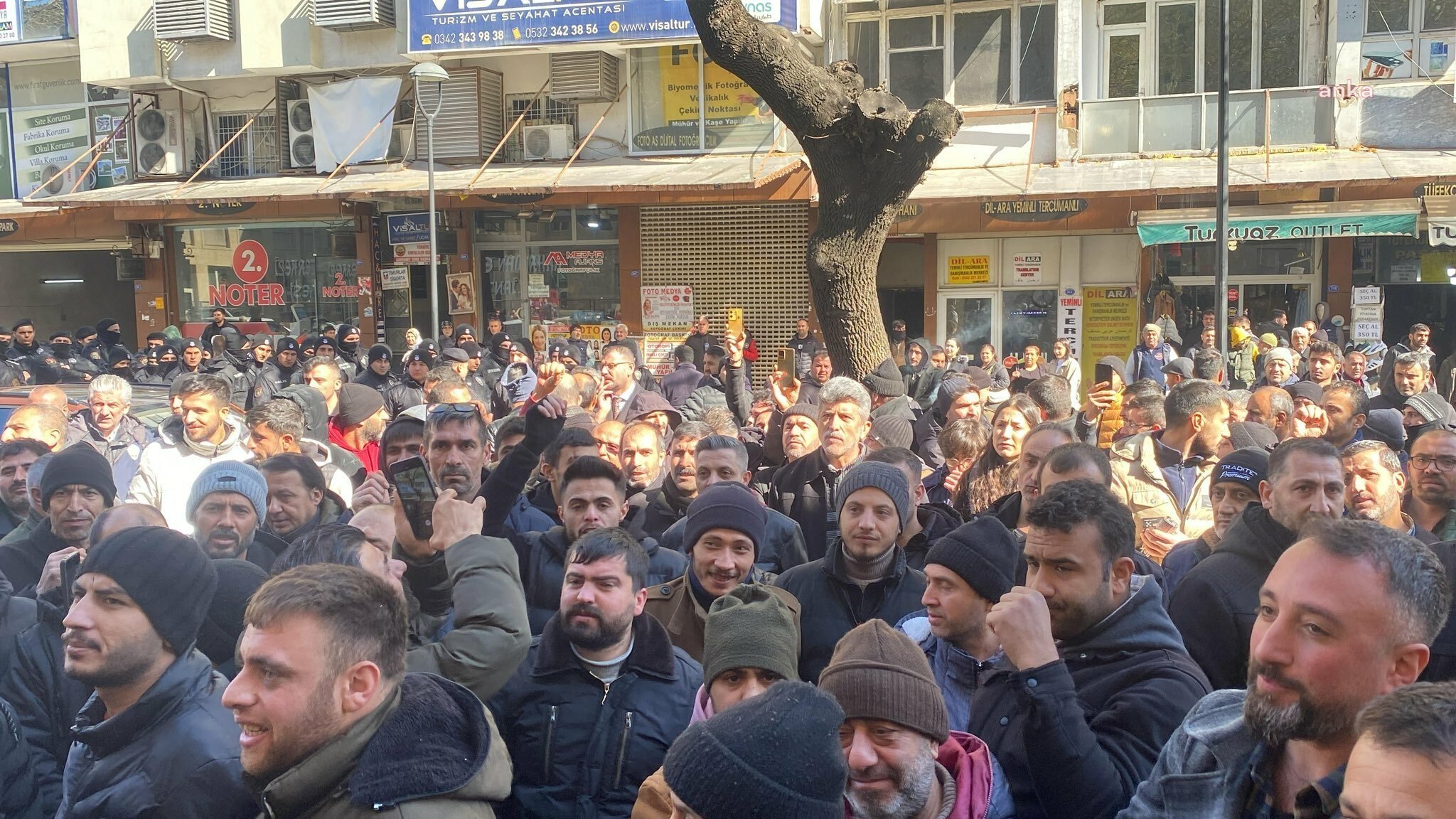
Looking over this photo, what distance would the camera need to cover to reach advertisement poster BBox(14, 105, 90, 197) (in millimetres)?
22844

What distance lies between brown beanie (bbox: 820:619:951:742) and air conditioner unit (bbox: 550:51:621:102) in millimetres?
17287

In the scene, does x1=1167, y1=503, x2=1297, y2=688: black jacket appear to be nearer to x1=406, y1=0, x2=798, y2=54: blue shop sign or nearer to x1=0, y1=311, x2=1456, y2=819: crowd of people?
x1=0, y1=311, x2=1456, y2=819: crowd of people

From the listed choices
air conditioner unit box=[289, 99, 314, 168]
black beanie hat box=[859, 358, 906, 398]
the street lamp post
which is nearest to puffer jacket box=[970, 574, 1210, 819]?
black beanie hat box=[859, 358, 906, 398]

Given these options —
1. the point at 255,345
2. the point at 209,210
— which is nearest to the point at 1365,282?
the point at 255,345

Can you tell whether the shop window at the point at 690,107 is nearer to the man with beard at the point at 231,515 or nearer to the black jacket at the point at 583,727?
the man with beard at the point at 231,515

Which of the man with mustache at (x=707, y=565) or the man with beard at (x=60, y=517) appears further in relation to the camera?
the man with beard at (x=60, y=517)

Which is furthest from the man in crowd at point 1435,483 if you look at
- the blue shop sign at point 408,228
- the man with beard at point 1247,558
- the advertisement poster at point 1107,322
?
the blue shop sign at point 408,228

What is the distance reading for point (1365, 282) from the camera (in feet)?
56.1

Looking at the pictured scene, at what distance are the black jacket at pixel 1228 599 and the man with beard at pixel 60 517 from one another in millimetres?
4145

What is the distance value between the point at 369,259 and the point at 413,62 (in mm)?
3529

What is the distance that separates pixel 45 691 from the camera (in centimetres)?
349

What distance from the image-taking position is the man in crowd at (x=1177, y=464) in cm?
578

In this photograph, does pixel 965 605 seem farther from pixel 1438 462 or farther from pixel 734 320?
pixel 734 320

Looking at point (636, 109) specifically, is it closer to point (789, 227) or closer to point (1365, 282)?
point (789, 227)
